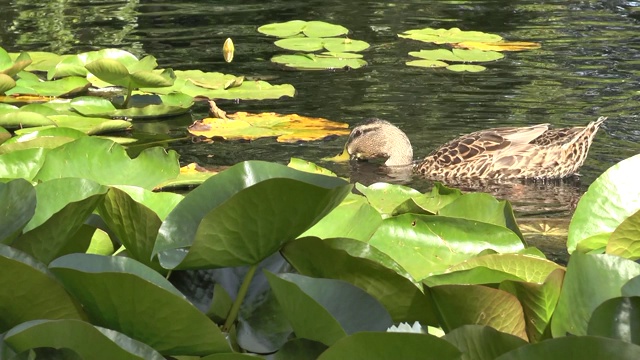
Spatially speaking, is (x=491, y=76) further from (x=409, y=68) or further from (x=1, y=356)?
(x=1, y=356)

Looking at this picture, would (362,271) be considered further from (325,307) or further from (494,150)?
(494,150)

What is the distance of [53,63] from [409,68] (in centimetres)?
321

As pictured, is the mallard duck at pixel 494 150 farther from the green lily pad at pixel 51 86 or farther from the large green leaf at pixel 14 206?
the large green leaf at pixel 14 206

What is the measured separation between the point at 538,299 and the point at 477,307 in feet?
0.37

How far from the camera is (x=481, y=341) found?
1.64 m

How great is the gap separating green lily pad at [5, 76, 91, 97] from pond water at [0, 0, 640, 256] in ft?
2.08

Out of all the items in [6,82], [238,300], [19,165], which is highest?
[238,300]

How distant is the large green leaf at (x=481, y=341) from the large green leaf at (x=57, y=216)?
718mm

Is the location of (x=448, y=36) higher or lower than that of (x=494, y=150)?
lower

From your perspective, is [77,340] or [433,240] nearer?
[77,340]

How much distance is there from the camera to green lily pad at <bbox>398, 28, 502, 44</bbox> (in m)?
10.7

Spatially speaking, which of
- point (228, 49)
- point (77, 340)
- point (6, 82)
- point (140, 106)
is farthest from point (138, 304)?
point (228, 49)

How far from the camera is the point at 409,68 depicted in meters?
9.82

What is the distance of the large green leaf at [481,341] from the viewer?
1.62m
